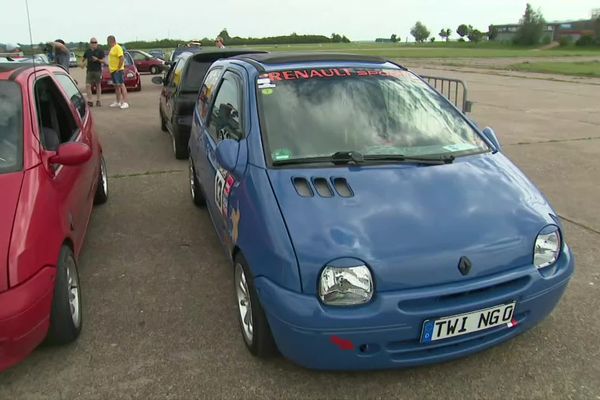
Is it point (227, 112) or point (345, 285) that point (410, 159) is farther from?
point (227, 112)

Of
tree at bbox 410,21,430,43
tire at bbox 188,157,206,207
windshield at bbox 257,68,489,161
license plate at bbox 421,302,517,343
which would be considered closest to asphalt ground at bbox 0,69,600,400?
tire at bbox 188,157,206,207

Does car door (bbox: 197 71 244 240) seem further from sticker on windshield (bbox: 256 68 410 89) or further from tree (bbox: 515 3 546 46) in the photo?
tree (bbox: 515 3 546 46)

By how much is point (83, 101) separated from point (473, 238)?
4.46m

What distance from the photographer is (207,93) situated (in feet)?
15.2

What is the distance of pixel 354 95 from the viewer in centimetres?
343

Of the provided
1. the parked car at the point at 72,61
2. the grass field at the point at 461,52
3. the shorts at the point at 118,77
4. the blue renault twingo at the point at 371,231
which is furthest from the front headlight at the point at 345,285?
the parked car at the point at 72,61

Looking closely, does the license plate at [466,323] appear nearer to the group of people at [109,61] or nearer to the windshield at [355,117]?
the windshield at [355,117]

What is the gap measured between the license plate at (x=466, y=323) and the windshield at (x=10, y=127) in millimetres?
2405

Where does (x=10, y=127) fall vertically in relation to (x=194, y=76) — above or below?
above

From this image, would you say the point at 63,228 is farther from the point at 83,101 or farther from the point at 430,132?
the point at 83,101

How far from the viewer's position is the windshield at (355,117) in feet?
10.2

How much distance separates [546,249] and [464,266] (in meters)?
0.57

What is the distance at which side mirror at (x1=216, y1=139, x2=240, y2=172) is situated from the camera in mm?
3065

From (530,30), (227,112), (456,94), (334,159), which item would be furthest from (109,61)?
(530,30)
